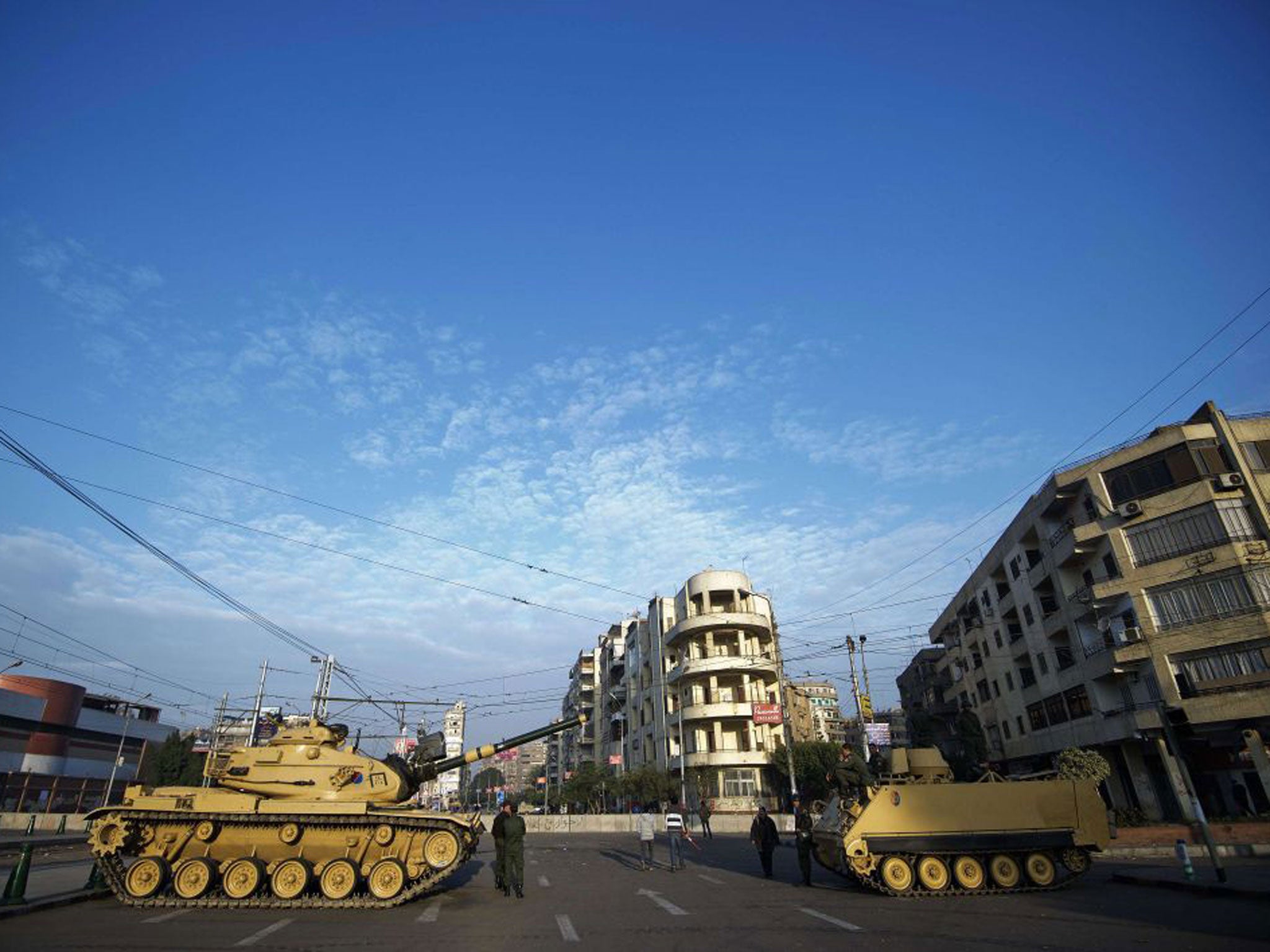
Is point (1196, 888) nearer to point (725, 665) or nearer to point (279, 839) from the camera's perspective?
point (279, 839)

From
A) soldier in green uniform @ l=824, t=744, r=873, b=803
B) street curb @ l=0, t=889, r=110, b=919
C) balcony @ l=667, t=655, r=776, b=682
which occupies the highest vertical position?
balcony @ l=667, t=655, r=776, b=682

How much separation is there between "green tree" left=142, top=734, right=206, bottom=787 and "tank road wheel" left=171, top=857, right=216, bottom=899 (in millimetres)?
56281

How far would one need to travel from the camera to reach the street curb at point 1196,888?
426 inches

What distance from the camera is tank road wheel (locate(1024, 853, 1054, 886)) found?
13.1m

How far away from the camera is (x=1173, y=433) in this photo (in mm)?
27391

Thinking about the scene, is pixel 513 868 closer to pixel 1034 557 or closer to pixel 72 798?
pixel 1034 557

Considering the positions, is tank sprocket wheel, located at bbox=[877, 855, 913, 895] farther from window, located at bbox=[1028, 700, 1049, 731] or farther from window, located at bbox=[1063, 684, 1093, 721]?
window, located at bbox=[1028, 700, 1049, 731]

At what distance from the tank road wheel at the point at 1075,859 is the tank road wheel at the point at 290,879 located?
1440 centimetres

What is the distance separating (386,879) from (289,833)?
211 cm

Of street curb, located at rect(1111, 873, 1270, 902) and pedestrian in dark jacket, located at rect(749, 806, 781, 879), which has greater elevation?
pedestrian in dark jacket, located at rect(749, 806, 781, 879)

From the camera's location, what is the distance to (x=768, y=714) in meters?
43.5

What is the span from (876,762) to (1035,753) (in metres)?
27.6

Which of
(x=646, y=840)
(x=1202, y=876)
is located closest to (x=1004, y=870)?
(x=1202, y=876)

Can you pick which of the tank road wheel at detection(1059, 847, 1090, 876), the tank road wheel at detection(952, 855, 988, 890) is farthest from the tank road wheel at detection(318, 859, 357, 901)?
the tank road wheel at detection(1059, 847, 1090, 876)
